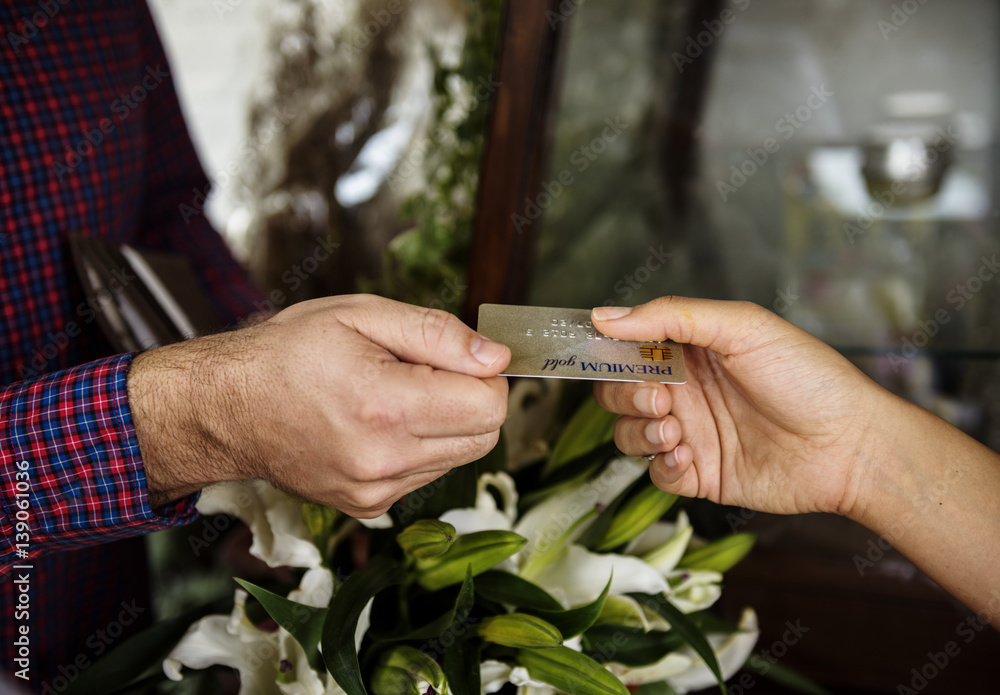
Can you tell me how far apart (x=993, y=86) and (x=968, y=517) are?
75 cm

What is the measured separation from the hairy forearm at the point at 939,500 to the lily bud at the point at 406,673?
470 millimetres

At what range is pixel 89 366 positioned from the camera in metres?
0.56

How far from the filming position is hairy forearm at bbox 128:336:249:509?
519 mm

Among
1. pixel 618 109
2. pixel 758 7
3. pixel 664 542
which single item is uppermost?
pixel 758 7

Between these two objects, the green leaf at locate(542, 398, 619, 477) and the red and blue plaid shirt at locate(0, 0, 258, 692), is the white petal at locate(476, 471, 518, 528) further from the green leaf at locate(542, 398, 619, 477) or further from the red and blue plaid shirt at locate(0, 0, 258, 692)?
the red and blue plaid shirt at locate(0, 0, 258, 692)

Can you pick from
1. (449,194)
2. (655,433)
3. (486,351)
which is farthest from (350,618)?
(449,194)

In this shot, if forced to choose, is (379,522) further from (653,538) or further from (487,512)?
(653,538)

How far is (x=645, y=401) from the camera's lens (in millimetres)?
660

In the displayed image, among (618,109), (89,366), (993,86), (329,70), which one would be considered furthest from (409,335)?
(329,70)

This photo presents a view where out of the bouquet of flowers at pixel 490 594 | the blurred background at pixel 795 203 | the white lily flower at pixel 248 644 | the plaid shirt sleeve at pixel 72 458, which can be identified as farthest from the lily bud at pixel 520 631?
the blurred background at pixel 795 203

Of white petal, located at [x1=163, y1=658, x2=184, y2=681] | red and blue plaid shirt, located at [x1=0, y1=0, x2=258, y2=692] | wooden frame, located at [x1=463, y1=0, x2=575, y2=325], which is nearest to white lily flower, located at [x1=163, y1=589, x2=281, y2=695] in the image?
white petal, located at [x1=163, y1=658, x2=184, y2=681]

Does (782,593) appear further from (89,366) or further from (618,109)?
(89,366)

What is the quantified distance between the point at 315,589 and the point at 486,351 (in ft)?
0.85

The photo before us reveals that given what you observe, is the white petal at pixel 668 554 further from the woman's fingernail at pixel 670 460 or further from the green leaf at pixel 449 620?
the green leaf at pixel 449 620
